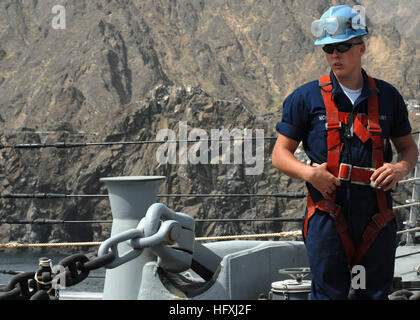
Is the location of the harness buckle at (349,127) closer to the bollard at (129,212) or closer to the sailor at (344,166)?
the sailor at (344,166)

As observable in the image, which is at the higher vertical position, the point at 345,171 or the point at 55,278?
the point at 345,171

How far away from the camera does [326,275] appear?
2.65 metres

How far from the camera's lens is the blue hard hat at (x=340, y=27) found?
8.85 feet

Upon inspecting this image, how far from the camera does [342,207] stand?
2648 millimetres

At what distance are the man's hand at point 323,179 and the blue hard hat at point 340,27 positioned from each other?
485 mm

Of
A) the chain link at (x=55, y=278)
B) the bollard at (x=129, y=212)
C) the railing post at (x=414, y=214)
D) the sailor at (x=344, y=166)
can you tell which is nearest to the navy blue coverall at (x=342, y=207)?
the sailor at (x=344, y=166)

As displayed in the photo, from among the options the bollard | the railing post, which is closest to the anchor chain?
the bollard

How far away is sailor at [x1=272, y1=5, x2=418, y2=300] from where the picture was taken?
2.63 meters

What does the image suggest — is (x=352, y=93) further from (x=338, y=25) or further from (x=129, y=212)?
(x=129, y=212)

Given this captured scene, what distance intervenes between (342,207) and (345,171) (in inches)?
5.6

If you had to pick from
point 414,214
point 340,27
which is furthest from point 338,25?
point 414,214

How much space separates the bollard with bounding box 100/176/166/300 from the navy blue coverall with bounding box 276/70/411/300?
4.92 ft

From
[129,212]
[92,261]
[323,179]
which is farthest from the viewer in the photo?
[129,212]
